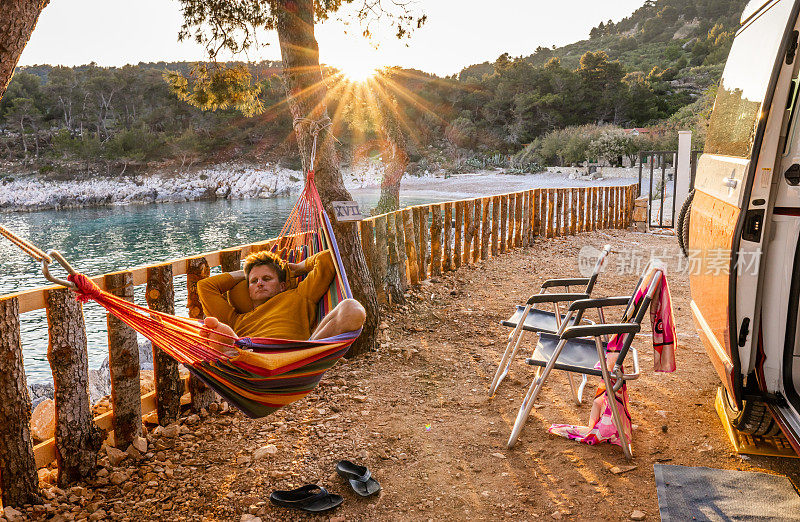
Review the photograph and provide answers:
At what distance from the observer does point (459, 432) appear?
3.29 m

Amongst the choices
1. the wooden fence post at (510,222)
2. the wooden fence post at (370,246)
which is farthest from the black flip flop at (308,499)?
the wooden fence post at (510,222)

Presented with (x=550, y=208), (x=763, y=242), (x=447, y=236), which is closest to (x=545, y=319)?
(x=763, y=242)

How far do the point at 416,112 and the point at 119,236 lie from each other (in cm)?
2146

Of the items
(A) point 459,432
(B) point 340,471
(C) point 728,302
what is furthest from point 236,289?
(C) point 728,302

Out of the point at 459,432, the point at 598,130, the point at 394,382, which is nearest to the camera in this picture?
the point at 459,432

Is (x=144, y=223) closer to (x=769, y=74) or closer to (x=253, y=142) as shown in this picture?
(x=253, y=142)

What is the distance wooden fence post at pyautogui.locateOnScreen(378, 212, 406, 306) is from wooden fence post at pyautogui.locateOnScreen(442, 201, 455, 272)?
1412 millimetres

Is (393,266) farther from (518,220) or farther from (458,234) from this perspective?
Answer: (518,220)

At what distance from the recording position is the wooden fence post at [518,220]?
903 centimetres

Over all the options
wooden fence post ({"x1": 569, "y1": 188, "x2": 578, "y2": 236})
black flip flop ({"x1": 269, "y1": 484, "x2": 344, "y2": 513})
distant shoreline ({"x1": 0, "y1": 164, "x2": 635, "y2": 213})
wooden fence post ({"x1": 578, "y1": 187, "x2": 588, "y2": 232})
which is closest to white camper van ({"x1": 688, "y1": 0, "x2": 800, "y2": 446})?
black flip flop ({"x1": 269, "y1": 484, "x2": 344, "y2": 513})

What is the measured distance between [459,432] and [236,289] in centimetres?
159

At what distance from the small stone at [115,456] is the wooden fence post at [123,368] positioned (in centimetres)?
5

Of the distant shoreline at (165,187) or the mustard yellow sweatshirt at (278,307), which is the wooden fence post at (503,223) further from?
the distant shoreline at (165,187)

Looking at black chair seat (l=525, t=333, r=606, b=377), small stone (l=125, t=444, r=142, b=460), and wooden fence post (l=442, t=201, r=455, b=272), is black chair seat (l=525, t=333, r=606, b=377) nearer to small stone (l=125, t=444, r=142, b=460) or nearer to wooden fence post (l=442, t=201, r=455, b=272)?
small stone (l=125, t=444, r=142, b=460)
